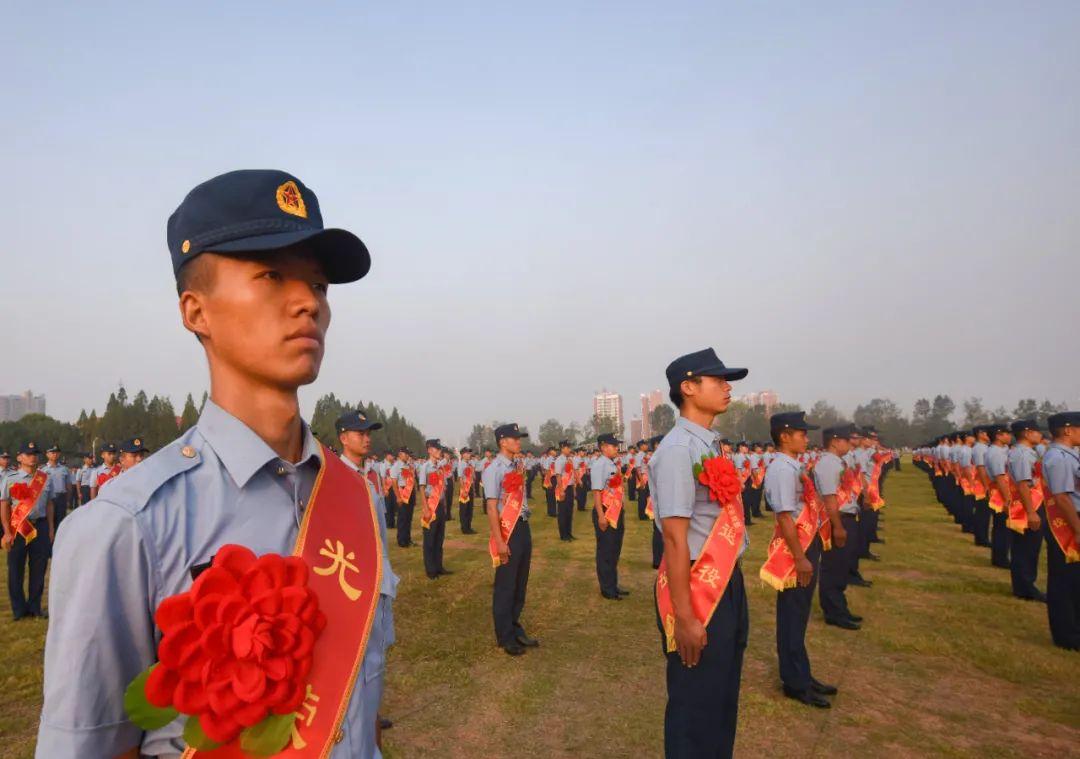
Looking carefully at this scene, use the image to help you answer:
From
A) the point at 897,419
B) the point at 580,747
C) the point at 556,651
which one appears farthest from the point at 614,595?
the point at 897,419

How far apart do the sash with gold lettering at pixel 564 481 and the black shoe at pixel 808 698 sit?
34.3 feet

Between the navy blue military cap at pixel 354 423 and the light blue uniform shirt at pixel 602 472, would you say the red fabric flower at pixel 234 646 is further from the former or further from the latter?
the light blue uniform shirt at pixel 602 472

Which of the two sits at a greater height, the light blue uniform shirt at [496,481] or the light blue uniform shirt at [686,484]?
the light blue uniform shirt at [686,484]

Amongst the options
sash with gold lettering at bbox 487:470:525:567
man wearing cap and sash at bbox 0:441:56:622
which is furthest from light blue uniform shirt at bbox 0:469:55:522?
sash with gold lettering at bbox 487:470:525:567

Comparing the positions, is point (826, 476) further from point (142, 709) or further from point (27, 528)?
point (27, 528)

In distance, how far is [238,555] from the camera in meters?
1.13

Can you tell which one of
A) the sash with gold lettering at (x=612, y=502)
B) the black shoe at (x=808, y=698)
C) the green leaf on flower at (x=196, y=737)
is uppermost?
the green leaf on flower at (x=196, y=737)

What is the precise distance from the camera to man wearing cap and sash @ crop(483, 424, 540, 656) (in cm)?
695

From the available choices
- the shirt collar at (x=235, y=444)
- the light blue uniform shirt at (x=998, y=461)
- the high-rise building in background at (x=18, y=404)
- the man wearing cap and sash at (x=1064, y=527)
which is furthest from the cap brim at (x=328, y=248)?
the high-rise building in background at (x=18, y=404)

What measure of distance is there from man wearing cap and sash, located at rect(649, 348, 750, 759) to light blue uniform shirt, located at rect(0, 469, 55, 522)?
9.49 metres

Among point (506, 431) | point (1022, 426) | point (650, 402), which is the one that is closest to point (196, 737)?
point (506, 431)

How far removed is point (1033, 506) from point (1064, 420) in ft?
7.79

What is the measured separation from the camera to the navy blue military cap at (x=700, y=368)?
3824 mm

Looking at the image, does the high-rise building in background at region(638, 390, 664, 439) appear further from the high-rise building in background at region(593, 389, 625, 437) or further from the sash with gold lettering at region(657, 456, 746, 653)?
the sash with gold lettering at region(657, 456, 746, 653)
